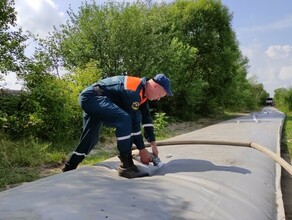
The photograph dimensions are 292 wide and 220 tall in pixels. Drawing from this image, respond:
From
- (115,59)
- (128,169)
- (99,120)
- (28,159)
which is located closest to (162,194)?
(128,169)

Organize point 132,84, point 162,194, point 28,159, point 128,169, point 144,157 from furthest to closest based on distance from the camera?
1. point 28,159
2. point 144,157
3. point 132,84
4. point 128,169
5. point 162,194

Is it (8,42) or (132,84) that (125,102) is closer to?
(132,84)

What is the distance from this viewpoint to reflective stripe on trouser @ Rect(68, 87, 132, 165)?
9.27 feet

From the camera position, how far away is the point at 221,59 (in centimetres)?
1792

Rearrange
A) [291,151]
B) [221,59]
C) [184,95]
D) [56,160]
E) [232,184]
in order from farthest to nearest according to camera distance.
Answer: [221,59], [184,95], [291,151], [56,160], [232,184]

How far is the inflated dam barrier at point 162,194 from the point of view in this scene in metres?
1.70

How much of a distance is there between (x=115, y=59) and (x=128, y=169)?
8450 mm

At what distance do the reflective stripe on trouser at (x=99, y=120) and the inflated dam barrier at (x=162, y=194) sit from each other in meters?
0.31

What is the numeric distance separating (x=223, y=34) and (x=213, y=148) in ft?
50.4

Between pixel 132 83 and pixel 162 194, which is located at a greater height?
pixel 132 83

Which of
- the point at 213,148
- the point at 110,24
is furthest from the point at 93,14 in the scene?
the point at 213,148

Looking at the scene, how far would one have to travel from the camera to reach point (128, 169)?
2705 mm

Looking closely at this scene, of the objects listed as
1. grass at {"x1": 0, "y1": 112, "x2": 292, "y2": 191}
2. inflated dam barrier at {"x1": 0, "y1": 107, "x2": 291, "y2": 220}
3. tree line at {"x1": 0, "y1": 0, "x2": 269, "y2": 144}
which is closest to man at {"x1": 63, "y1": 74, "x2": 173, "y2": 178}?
inflated dam barrier at {"x1": 0, "y1": 107, "x2": 291, "y2": 220}

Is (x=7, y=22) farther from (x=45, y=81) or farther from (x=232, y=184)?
(x=232, y=184)
